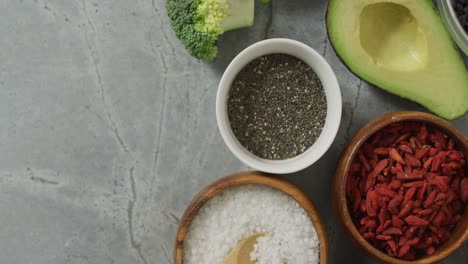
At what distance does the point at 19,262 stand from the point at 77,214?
9.0 inches

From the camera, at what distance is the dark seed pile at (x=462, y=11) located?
1532 millimetres

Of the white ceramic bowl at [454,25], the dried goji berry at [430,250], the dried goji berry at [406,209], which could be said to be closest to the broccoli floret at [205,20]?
the white ceramic bowl at [454,25]

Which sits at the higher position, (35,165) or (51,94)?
(51,94)

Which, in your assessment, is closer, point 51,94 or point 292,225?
point 292,225

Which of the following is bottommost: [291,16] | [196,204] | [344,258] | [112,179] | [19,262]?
[19,262]

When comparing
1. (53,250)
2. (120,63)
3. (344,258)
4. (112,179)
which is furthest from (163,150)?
(344,258)

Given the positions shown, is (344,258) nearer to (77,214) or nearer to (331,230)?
(331,230)

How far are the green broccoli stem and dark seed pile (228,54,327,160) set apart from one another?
0.12 m

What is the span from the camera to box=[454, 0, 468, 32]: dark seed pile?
5.03 ft

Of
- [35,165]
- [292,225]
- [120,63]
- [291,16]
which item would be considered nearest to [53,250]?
[35,165]

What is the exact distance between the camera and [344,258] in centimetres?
172

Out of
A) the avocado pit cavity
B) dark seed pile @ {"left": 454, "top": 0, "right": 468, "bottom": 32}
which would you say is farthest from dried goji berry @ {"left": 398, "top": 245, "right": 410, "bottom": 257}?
dark seed pile @ {"left": 454, "top": 0, "right": 468, "bottom": 32}

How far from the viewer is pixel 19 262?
175cm

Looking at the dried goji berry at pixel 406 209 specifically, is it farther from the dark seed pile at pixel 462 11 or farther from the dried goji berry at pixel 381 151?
the dark seed pile at pixel 462 11
